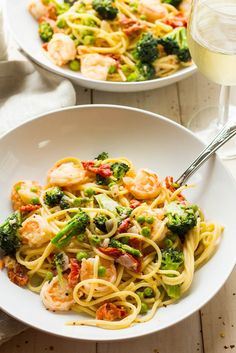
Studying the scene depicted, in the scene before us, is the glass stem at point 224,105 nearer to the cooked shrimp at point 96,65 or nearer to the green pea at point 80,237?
the cooked shrimp at point 96,65

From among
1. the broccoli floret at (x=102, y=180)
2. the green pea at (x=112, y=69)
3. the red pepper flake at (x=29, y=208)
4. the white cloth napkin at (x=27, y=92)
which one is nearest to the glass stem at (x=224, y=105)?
the green pea at (x=112, y=69)

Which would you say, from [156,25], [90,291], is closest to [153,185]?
[90,291]

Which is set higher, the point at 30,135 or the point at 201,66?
the point at 201,66

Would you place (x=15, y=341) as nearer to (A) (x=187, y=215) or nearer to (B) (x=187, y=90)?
(A) (x=187, y=215)

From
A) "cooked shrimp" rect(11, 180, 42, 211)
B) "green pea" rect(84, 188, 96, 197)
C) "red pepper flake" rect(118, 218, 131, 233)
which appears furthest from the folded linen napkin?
"red pepper flake" rect(118, 218, 131, 233)

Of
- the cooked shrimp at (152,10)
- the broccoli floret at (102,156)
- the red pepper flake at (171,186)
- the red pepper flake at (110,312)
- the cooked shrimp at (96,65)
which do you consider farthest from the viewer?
the cooked shrimp at (152,10)

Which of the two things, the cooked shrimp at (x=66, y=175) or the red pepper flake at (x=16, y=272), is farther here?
the cooked shrimp at (x=66, y=175)
